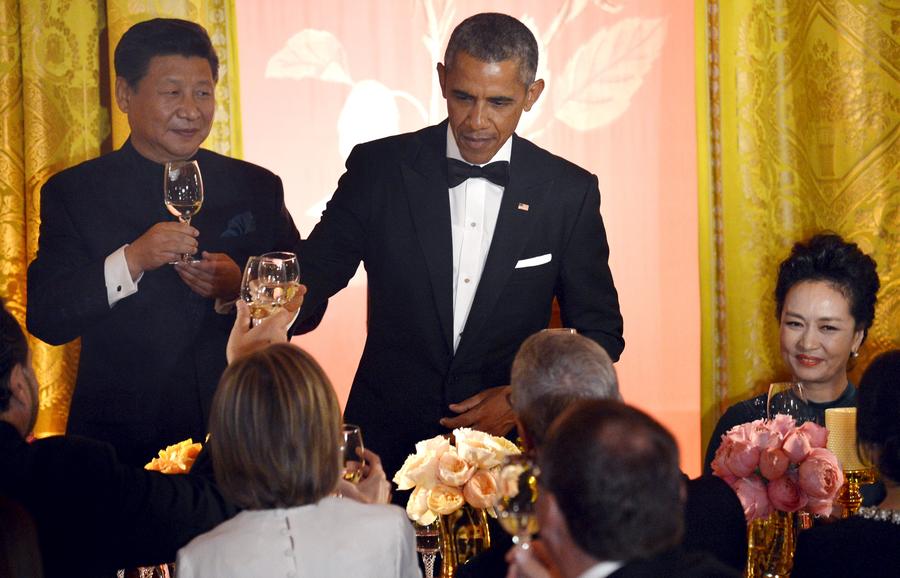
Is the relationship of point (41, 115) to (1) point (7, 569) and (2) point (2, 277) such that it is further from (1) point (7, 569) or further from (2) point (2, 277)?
(1) point (7, 569)

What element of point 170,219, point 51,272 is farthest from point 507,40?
point 51,272

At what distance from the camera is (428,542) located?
281 cm

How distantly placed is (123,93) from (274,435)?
223 centimetres

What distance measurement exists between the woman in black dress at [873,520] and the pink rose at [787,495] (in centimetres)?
29

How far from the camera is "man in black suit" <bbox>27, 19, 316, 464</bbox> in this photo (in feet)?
13.1

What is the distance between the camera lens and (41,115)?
4578 mm

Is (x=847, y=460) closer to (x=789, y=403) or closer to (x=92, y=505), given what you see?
(x=789, y=403)

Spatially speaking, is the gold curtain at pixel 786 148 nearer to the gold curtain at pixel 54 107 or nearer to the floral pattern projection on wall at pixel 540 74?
the floral pattern projection on wall at pixel 540 74

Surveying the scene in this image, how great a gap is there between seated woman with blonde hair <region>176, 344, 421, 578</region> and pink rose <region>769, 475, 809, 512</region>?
988mm

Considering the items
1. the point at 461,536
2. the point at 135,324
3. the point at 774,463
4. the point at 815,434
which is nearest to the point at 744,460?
the point at 774,463

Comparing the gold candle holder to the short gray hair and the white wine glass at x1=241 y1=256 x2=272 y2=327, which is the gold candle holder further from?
the white wine glass at x1=241 y1=256 x2=272 y2=327

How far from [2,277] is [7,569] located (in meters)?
2.78

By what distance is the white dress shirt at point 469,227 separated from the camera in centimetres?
375

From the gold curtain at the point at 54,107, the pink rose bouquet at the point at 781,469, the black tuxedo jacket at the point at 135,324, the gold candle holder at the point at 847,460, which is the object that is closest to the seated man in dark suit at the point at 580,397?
the pink rose bouquet at the point at 781,469
